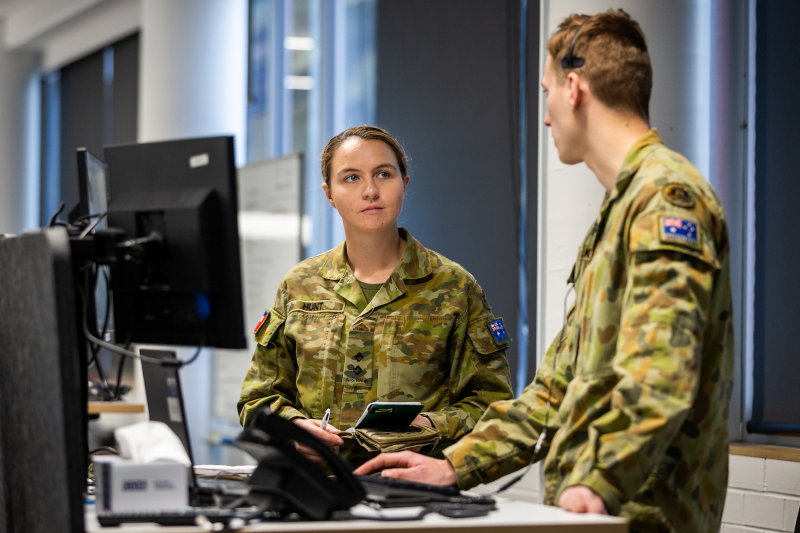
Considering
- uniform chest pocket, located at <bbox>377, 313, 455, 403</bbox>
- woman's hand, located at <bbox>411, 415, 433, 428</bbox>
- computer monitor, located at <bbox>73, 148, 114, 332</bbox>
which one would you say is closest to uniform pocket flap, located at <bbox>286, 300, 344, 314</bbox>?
uniform chest pocket, located at <bbox>377, 313, 455, 403</bbox>

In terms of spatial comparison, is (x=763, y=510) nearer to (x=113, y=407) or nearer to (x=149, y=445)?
(x=149, y=445)

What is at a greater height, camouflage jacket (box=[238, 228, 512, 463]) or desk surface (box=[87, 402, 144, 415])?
camouflage jacket (box=[238, 228, 512, 463])

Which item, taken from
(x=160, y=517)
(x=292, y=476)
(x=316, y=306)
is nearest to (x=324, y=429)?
(x=316, y=306)

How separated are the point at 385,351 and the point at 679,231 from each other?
0.99 meters

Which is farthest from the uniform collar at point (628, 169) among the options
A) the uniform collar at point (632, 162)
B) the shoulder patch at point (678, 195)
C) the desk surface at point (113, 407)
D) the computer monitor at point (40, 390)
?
the desk surface at point (113, 407)

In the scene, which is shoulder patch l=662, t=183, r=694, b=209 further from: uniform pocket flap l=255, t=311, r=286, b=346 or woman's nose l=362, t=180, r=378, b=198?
uniform pocket flap l=255, t=311, r=286, b=346

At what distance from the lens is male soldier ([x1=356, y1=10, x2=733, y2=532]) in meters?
1.22

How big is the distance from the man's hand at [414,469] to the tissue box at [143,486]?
17.5 inches

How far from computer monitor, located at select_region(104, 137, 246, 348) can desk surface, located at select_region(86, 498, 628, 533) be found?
342mm

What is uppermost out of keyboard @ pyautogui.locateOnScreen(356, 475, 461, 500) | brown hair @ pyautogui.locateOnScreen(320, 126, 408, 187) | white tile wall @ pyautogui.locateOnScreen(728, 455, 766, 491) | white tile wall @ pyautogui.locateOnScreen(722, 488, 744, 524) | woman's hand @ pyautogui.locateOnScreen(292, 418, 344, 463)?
brown hair @ pyautogui.locateOnScreen(320, 126, 408, 187)

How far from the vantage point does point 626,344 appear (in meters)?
1.26

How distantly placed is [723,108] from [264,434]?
221 cm

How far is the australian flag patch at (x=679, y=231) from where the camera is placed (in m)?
1.25

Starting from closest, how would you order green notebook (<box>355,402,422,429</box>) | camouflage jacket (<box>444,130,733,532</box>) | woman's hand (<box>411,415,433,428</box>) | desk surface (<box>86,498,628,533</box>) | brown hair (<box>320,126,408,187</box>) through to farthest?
1. desk surface (<box>86,498,628,533</box>)
2. camouflage jacket (<box>444,130,733,532</box>)
3. green notebook (<box>355,402,422,429</box>)
4. woman's hand (<box>411,415,433,428</box>)
5. brown hair (<box>320,126,408,187</box>)
